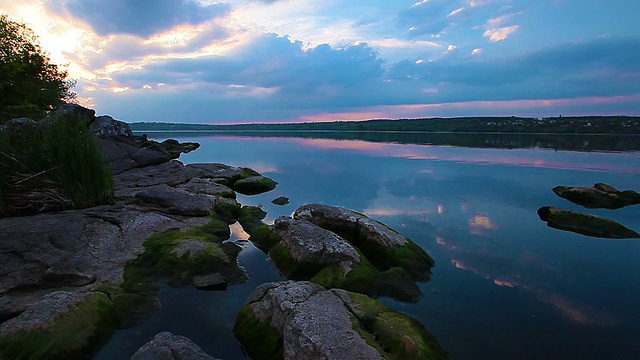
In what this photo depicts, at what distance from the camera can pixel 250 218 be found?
15.9m

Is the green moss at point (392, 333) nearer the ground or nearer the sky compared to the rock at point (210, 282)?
nearer the sky

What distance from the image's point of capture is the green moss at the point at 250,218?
14.8m

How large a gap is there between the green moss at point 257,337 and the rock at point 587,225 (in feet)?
47.2

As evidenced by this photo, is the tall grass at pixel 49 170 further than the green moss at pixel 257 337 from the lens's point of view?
Yes

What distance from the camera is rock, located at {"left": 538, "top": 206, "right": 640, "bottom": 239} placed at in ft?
45.7

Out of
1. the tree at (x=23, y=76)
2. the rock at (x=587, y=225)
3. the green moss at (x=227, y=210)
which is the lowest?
the rock at (x=587, y=225)

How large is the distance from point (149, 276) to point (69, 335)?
10.2ft

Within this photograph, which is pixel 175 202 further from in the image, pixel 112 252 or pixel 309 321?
pixel 309 321

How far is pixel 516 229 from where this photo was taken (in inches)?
604

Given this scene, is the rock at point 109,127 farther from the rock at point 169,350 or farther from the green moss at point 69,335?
the rock at point 169,350

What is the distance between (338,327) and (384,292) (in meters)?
3.44

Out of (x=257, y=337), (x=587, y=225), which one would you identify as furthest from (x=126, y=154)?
(x=587, y=225)

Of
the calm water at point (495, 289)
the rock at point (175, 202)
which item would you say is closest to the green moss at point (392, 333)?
the calm water at point (495, 289)

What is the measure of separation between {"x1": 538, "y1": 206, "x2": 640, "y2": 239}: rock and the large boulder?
8220 mm
